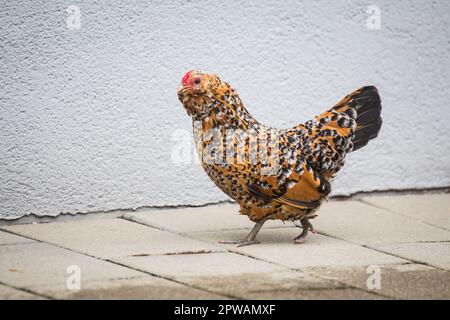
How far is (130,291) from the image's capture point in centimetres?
437

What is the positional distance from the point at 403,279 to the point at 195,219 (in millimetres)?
1927

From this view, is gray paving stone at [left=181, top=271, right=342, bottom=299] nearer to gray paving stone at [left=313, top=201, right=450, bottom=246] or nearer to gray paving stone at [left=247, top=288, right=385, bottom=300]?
gray paving stone at [left=247, top=288, right=385, bottom=300]

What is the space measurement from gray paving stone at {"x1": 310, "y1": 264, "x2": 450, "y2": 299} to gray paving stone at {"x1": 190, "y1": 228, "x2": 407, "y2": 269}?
0.15 m

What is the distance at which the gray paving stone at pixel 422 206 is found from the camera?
6.41 metres

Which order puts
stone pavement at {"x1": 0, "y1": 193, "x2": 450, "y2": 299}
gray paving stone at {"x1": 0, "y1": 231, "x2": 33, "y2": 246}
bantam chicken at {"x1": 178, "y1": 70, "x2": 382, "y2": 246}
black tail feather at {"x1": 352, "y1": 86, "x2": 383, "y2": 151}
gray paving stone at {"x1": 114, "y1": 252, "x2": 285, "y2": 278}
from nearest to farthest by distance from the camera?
stone pavement at {"x1": 0, "y1": 193, "x2": 450, "y2": 299}
gray paving stone at {"x1": 114, "y1": 252, "x2": 285, "y2": 278}
bantam chicken at {"x1": 178, "y1": 70, "x2": 382, "y2": 246}
gray paving stone at {"x1": 0, "y1": 231, "x2": 33, "y2": 246}
black tail feather at {"x1": 352, "y1": 86, "x2": 383, "y2": 151}

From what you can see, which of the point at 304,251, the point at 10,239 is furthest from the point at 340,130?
the point at 10,239

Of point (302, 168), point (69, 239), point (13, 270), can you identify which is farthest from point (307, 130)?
point (13, 270)

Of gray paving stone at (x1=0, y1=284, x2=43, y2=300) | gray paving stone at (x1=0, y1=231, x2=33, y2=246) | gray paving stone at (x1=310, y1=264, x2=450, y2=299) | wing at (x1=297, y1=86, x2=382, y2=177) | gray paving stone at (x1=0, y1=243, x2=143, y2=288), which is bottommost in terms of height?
gray paving stone at (x1=310, y1=264, x2=450, y2=299)

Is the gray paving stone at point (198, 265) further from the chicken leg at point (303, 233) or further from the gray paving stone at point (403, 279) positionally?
the chicken leg at point (303, 233)

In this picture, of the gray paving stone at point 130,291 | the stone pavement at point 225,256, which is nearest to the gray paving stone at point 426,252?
the stone pavement at point 225,256

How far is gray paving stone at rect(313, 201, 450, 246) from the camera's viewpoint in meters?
5.80

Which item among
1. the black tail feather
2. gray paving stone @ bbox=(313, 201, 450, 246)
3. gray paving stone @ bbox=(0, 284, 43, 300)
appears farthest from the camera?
gray paving stone @ bbox=(313, 201, 450, 246)

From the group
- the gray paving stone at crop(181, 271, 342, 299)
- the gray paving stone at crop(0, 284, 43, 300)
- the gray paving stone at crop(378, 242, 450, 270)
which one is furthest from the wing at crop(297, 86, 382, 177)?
the gray paving stone at crop(0, 284, 43, 300)

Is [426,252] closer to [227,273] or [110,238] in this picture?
[227,273]
